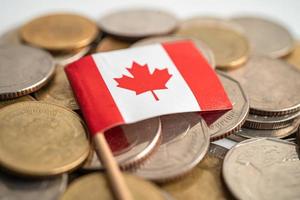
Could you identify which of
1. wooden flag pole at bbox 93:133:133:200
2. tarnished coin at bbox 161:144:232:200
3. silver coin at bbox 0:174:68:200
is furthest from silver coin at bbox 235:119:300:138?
silver coin at bbox 0:174:68:200

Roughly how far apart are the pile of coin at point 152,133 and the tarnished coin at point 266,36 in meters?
0.01

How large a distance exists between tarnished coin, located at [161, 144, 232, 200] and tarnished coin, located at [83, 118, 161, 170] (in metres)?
0.09

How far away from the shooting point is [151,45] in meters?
1.17

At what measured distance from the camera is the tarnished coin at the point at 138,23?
1.32 m

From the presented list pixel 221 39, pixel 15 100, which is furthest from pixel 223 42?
pixel 15 100

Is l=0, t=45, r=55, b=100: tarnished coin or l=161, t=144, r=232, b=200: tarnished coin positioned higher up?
l=0, t=45, r=55, b=100: tarnished coin

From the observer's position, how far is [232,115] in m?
1.02

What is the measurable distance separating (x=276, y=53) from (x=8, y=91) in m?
0.81

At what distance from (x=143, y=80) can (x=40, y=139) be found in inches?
11.3

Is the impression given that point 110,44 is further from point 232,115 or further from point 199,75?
point 232,115

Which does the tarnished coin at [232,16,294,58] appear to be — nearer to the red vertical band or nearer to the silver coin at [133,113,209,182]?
the red vertical band

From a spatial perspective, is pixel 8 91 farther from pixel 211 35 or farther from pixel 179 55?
pixel 211 35

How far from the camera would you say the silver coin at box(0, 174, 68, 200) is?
0.82 meters

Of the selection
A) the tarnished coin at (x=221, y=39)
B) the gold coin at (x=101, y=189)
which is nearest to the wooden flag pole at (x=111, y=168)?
the gold coin at (x=101, y=189)
